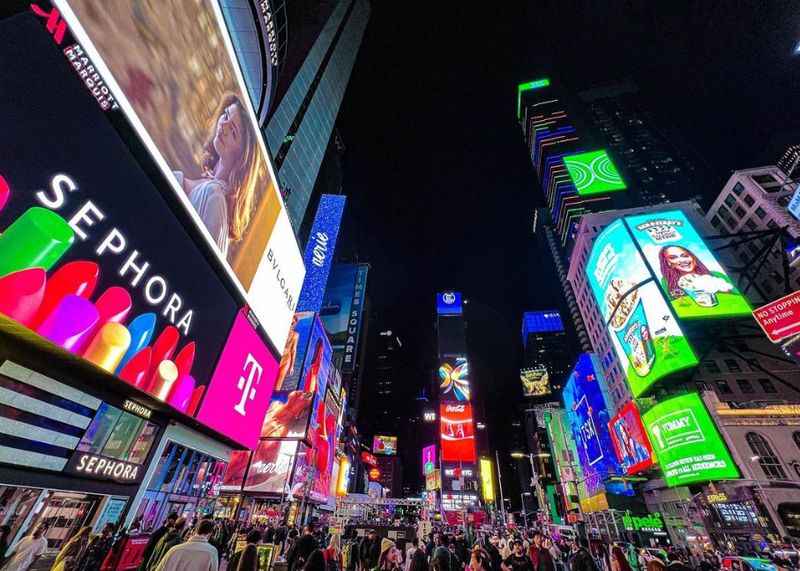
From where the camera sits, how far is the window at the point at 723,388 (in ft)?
112

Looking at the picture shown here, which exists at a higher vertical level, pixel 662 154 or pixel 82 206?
pixel 662 154

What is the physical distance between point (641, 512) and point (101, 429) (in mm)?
50068

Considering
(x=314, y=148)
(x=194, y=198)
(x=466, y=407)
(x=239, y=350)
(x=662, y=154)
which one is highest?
(x=662, y=154)

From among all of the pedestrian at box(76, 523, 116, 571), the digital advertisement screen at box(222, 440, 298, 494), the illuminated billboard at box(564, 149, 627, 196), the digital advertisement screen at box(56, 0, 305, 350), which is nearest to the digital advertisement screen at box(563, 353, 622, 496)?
the illuminated billboard at box(564, 149, 627, 196)

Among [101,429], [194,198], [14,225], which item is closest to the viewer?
[14,225]

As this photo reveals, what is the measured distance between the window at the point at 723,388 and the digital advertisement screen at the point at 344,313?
148 feet

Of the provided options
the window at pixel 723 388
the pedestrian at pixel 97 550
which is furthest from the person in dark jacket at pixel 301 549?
the window at pixel 723 388

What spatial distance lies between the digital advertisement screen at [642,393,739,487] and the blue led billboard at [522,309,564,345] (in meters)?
90.4

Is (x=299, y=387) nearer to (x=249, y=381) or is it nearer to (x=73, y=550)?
(x=249, y=381)

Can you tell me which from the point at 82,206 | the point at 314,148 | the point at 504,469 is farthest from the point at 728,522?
the point at 504,469

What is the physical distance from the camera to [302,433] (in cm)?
2714

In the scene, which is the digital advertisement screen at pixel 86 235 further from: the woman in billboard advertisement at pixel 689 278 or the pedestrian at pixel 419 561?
the woman in billboard advertisement at pixel 689 278

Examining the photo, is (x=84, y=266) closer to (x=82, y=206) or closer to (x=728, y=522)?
(x=82, y=206)

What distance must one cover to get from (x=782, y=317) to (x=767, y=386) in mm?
33698
